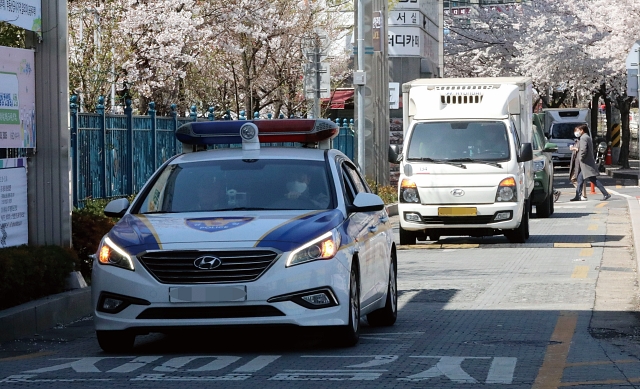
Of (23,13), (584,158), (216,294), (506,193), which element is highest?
(23,13)

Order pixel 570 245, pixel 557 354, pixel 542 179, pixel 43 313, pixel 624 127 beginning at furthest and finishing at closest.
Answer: pixel 624 127 < pixel 542 179 < pixel 570 245 < pixel 43 313 < pixel 557 354

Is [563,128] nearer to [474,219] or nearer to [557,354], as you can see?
[474,219]

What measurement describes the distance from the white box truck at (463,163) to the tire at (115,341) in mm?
10312

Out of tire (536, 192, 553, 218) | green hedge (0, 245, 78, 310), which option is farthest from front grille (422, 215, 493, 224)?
green hedge (0, 245, 78, 310)

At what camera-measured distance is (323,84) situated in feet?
76.2

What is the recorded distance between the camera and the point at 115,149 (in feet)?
58.5

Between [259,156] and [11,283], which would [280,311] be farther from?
[11,283]

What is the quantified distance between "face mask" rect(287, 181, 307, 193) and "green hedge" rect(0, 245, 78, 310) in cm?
252

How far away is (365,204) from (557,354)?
1.78 metres

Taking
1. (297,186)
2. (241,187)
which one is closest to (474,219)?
(297,186)

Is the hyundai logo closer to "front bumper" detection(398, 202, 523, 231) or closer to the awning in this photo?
"front bumper" detection(398, 202, 523, 231)

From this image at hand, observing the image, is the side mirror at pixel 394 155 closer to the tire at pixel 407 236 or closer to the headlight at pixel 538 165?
the tire at pixel 407 236

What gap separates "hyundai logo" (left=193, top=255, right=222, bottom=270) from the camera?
835 cm

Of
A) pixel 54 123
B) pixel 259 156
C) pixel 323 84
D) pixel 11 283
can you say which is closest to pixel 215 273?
pixel 259 156
